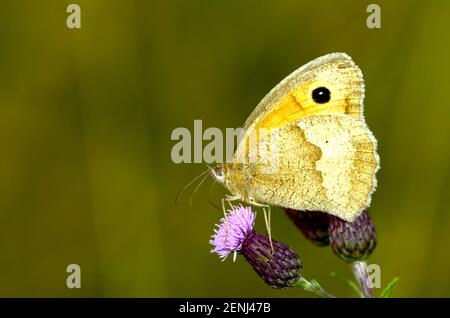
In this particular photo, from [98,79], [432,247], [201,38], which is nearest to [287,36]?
[201,38]

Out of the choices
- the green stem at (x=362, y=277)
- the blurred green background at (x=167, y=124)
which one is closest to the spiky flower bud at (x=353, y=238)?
the green stem at (x=362, y=277)

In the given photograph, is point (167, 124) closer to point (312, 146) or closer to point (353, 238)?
point (312, 146)

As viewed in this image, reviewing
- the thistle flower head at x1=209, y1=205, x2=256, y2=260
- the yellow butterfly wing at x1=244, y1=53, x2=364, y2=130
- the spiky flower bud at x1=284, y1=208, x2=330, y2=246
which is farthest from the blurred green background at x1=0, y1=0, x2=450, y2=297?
the yellow butterfly wing at x1=244, y1=53, x2=364, y2=130

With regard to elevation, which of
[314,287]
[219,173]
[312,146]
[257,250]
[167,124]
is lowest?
[314,287]

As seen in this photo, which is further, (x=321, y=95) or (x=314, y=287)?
(x=321, y=95)

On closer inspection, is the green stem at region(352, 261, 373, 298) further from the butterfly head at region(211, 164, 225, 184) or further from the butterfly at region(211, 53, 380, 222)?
the butterfly head at region(211, 164, 225, 184)

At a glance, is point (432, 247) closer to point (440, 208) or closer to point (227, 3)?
point (440, 208)

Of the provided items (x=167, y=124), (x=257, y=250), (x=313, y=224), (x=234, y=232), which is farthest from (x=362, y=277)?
(x=167, y=124)
